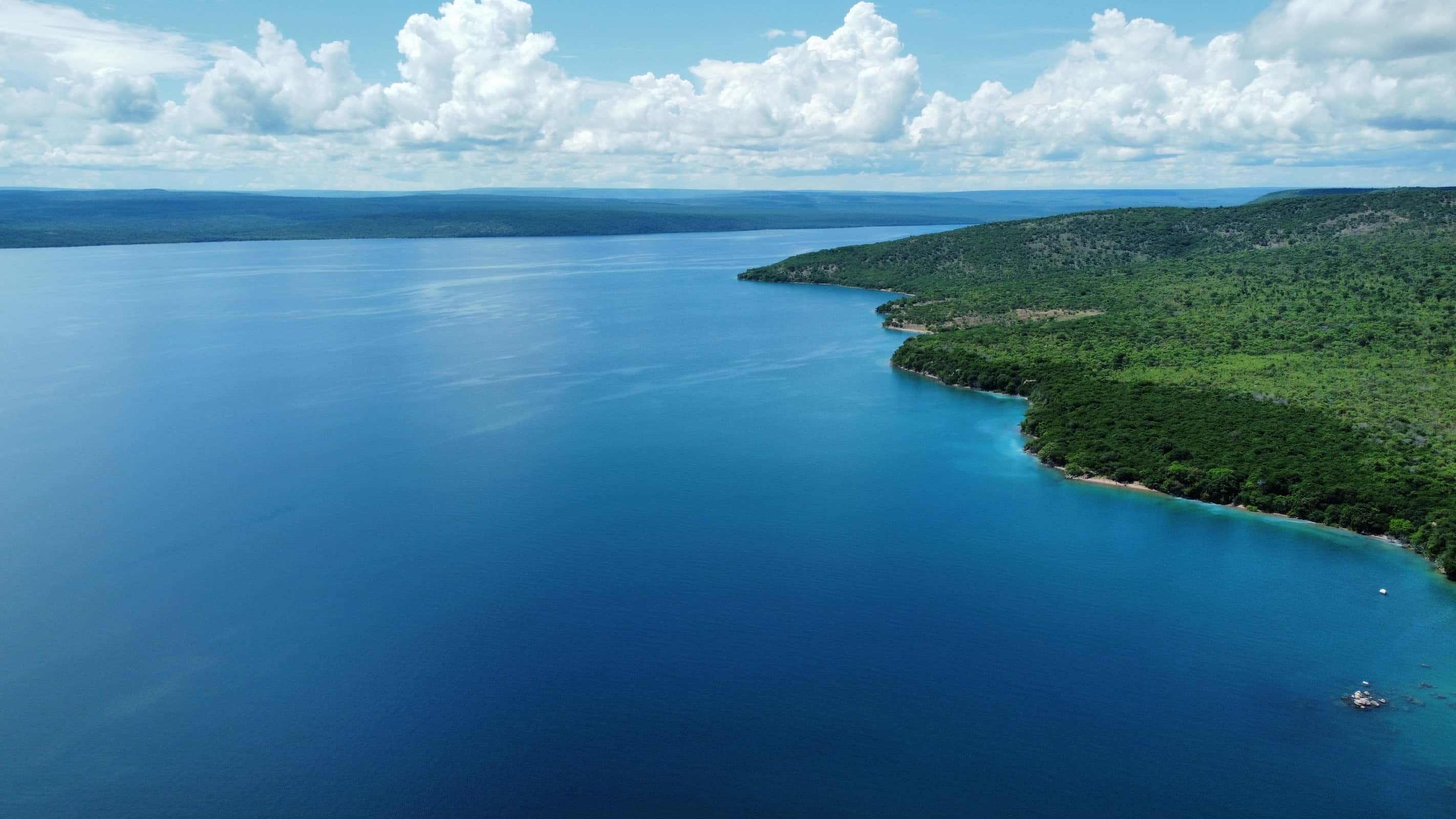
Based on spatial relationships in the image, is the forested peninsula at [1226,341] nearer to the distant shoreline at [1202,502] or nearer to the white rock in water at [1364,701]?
the distant shoreline at [1202,502]

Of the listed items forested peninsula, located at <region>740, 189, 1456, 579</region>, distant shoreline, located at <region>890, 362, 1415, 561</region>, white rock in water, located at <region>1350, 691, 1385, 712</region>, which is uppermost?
forested peninsula, located at <region>740, 189, 1456, 579</region>

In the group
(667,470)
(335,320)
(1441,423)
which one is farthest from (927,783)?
(335,320)

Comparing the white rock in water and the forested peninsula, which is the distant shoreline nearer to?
the forested peninsula

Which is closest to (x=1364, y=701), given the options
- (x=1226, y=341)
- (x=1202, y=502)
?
(x=1202, y=502)

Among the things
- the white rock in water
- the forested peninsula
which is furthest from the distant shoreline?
the white rock in water

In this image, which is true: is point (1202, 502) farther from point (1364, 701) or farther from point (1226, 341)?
point (1226, 341)

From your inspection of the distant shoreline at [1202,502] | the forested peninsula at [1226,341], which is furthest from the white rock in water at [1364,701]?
the distant shoreline at [1202,502]

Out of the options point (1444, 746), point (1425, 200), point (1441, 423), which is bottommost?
point (1444, 746)

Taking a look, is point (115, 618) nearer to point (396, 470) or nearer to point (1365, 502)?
point (396, 470)

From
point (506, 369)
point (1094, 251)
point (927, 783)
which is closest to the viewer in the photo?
point (927, 783)
